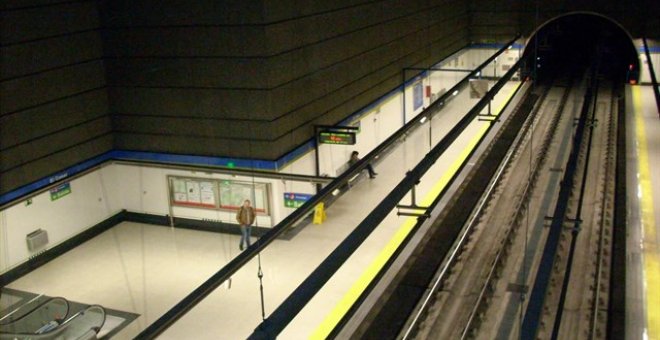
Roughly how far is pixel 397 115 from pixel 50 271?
9.79m

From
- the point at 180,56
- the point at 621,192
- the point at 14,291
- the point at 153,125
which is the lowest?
the point at 14,291

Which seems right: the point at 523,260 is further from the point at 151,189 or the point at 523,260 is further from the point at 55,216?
the point at 55,216

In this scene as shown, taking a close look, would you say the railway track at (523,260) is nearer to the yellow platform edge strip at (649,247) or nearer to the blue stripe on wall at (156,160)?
the yellow platform edge strip at (649,247)

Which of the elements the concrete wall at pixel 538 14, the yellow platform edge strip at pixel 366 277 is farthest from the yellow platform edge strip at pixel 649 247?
the concrete wall at pixel 538 14

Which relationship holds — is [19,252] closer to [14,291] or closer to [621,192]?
[14,291]

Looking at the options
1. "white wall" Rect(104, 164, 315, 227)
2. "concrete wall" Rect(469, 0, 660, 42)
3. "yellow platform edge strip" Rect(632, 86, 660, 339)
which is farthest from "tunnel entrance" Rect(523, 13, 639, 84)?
"white wall" Rect(104, 164, 315, 227)

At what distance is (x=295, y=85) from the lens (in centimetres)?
1245

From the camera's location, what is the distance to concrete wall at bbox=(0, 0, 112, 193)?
10.7 meters

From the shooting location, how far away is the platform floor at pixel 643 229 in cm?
678

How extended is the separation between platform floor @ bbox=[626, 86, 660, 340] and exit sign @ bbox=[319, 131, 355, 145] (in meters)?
4.91

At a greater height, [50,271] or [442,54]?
[442,54]

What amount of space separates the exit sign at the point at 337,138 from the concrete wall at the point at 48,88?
13.8ft

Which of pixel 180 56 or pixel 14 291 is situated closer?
pixel 14 291

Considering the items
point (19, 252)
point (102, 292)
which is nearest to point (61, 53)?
point (19, 252)
